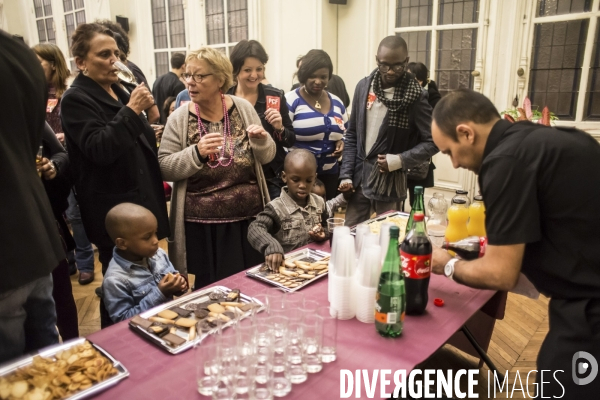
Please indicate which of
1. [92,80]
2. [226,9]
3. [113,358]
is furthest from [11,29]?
[113,358]

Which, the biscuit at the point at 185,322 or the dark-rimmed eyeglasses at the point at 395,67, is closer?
the biscuit at the point at 185,322

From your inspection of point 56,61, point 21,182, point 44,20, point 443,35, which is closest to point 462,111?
point 21,182

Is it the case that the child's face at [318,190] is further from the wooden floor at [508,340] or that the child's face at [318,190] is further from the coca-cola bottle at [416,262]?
the coca-cola bottle at [416,262]

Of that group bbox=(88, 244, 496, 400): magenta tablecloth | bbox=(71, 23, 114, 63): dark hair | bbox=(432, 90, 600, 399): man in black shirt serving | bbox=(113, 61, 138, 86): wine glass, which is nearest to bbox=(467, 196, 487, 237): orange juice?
bbox=(88, 244, 496, 400): magenta tablecloth

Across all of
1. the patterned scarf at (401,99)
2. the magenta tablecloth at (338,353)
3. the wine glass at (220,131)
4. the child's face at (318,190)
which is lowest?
the magenta tablecloth at (338,353)

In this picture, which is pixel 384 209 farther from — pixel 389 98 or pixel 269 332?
pixel 269 332

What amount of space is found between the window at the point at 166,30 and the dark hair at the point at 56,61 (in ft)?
13.6

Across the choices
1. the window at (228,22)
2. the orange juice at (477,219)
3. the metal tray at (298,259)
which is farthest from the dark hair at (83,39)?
the window at (228,22)

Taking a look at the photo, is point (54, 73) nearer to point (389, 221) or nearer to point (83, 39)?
point (83, 39)

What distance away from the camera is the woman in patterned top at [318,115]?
9.03 feet

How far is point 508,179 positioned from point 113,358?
3.69ft

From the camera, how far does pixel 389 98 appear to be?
2609mm

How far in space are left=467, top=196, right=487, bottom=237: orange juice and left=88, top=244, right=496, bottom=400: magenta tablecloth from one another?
1.30ft

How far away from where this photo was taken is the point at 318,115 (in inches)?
109
